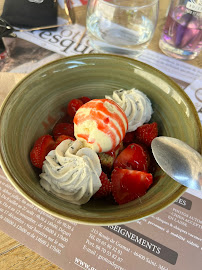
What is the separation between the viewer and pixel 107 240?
54 cm

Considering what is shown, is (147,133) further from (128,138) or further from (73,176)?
(73,176)

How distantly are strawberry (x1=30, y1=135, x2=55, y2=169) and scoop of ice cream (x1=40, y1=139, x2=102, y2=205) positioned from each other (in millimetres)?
14

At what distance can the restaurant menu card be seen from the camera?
52cm

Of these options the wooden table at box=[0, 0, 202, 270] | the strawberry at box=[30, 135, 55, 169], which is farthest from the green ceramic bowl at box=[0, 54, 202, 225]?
the wooden table at box=[0, 0, 202, 270]

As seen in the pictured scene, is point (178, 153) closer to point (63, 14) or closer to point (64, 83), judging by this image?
point (64, 83)

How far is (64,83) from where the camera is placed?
67 centimetres

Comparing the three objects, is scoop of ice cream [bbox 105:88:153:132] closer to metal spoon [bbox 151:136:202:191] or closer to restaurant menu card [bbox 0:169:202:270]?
metal spoon [bbox 151:136:202:191]

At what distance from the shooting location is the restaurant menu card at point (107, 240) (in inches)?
20.4

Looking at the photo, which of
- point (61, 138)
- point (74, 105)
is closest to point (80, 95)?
point (74, 105)

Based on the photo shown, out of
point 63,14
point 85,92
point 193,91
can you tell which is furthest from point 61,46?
point 193,91

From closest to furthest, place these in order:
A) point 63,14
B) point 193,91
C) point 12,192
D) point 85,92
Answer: point 12,192
point 85,92
point 193,91
point 63,14

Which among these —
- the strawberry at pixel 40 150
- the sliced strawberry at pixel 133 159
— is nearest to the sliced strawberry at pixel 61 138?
the strawberry at pixel 40 150

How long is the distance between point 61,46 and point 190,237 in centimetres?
74

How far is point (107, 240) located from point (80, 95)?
1.26 feet
